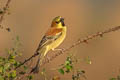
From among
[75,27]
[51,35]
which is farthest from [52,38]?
[75,27]

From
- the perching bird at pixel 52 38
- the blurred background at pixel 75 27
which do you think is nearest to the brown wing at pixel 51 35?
the perching bird at pixel 52 38

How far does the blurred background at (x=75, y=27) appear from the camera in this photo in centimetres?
1222

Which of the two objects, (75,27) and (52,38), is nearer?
(52,38)

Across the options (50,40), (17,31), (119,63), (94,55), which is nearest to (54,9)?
(17,31)

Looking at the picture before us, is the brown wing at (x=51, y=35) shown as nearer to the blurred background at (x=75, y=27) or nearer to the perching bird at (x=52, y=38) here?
the perching bird at (x=52, y=38)

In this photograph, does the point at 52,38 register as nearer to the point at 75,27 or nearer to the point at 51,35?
the point at 51,35

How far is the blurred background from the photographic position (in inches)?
481

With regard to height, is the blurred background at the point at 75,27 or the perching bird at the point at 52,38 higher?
the blurred background at the point at 75,27

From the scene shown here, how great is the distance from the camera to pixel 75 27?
595 inches

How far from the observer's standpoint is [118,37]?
1431 centimetres

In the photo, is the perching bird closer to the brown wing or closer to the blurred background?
the brown wing

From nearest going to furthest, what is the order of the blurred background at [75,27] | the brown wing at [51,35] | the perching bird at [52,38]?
the perching bird at [52,38] → the brown wing at [51,35] → the blurred background at [75,27]

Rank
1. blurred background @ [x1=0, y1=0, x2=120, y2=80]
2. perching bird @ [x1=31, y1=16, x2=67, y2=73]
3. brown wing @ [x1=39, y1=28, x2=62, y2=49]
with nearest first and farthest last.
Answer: perching bird @ [x1=31, y1=16, x2=67, y2=73], brown wing @ [x1=39, y1=28, x2=62, y2=49], blurred background @ [x1=0, y1=0, x2=120, y2=80]

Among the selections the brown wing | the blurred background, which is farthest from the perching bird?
the blurred background
